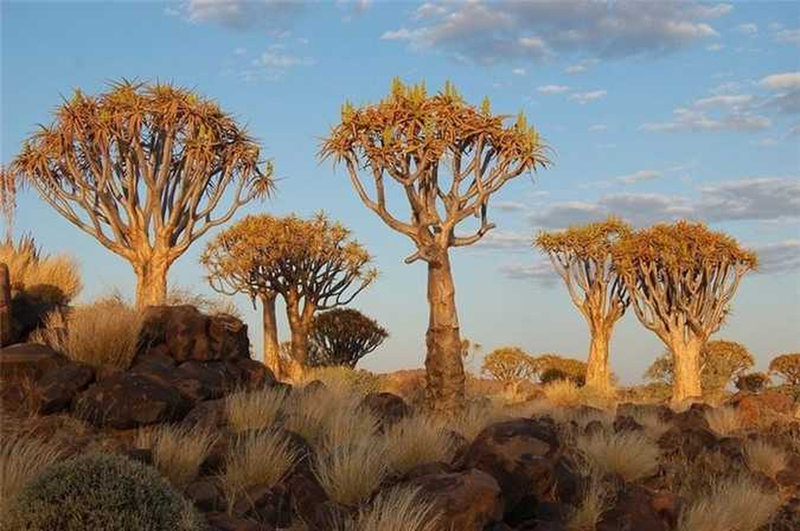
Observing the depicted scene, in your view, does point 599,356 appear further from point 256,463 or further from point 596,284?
point 256,463

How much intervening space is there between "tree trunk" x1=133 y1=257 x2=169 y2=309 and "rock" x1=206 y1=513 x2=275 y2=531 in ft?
43.0

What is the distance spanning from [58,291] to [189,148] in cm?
563

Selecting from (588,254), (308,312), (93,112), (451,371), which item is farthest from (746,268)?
(93,112)

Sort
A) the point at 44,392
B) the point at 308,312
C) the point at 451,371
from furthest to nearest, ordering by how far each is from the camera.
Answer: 1. the point at 308,312
2. the point at 451,371
3. the point at 44,392

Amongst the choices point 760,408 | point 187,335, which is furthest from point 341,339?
point 187,335

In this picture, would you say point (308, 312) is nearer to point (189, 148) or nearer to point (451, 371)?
point (189, 148)

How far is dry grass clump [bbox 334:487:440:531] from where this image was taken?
607 centimetres

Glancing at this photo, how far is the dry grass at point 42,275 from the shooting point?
14562 mm

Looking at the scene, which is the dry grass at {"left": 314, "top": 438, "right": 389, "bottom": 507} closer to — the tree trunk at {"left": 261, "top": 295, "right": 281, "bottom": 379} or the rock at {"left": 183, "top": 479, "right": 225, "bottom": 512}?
the rock at {"left": 183, "top": 479, "right": 225, "bottom": 512}

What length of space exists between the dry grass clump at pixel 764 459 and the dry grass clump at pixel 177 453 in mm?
7747

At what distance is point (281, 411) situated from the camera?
10.6 m

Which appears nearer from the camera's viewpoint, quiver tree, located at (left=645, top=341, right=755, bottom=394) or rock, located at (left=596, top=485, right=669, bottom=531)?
rock, located at (left=596, top=485, right=669, bottom=531)

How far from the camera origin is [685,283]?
26.1 meters

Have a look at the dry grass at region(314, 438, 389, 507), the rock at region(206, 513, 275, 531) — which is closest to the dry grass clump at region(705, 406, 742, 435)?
the dry grass at region(314, 438, 389, 507)
